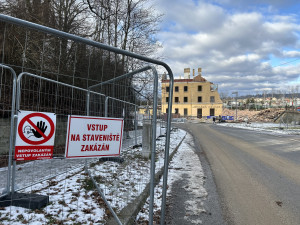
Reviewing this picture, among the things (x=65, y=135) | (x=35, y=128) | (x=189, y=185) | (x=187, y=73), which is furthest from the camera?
(x=187, y=73)

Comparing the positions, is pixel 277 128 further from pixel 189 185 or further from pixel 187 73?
pixel 187 73

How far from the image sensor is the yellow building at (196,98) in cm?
5953

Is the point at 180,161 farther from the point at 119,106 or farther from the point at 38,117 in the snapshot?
the point at 38,117

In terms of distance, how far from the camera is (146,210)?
4.05m

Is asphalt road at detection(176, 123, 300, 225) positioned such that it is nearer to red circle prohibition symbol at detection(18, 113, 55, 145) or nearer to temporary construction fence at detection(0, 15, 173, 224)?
temporary construction fence at detection(0, 15, 173, 224)

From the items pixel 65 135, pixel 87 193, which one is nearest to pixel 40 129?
pixel 65 135

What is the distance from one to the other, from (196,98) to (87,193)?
57921 millimetres

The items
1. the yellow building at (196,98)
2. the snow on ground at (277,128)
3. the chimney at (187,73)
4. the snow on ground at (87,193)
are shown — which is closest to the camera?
the snow on ground at (87,193)

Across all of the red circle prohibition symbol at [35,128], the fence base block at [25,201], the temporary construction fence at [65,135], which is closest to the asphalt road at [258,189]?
the temporary construction fence at [65,135]

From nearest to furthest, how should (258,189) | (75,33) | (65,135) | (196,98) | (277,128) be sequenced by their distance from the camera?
(65,135)
(258,189)
(75,33)
(277,128)
(196,98)

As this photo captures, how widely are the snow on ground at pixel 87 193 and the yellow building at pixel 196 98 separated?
181 ft

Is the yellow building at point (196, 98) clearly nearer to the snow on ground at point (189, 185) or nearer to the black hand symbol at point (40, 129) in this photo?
the snow on ground at point (189, 185)

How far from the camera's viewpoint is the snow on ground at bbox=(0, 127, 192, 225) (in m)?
3.34

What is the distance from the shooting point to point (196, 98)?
6047cm
